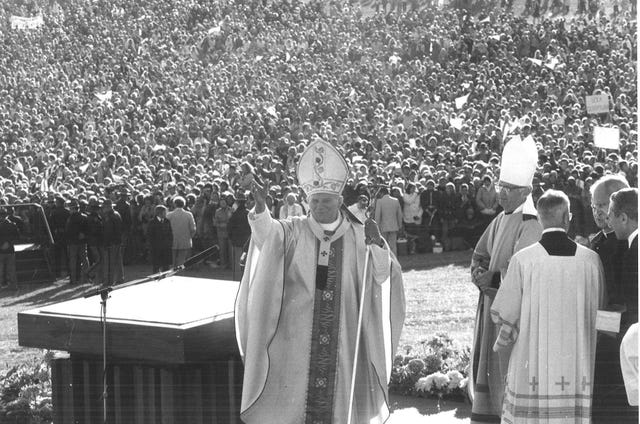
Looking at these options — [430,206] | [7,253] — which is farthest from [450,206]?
[7,253]

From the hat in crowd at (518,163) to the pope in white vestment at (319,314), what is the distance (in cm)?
123

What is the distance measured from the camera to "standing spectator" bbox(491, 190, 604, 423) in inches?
237

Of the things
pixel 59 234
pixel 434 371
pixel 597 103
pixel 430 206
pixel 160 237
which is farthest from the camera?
pixel 597 103

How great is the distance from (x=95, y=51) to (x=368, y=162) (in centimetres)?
2038

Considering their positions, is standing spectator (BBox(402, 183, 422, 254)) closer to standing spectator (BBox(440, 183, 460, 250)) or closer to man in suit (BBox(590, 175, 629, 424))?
standing spectator (BBox(440, 183, 460, 250))

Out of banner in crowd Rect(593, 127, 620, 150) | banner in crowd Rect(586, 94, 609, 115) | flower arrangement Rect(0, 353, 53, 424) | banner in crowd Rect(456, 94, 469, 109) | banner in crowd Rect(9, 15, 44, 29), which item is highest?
banner in crowd Rect(9, 15, 44, 29)

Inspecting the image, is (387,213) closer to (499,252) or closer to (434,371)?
(434,371)

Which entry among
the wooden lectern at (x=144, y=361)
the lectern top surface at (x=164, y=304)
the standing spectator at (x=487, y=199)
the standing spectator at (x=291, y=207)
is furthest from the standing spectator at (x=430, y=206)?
the wooden lectern at (x=144, y=361)

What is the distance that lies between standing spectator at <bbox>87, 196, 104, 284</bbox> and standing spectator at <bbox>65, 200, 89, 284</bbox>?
103 mm

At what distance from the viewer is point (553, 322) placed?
6012 mm

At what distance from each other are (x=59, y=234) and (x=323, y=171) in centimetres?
1151

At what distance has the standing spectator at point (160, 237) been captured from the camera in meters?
16.4

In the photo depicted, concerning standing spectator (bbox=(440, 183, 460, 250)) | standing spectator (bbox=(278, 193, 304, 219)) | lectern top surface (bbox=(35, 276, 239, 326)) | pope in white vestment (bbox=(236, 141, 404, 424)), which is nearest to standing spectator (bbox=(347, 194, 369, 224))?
pope in white vestment (bbox=(236, 141, 404, 424))

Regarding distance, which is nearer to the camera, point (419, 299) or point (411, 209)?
point (419, 299)
